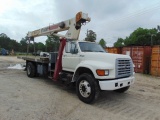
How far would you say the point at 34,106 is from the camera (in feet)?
18.3

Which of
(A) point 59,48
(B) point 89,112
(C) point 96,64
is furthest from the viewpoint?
(A) point 59,48

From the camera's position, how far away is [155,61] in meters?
13.9

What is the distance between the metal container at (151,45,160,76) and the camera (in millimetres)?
13641

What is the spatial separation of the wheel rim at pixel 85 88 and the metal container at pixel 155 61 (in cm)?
925

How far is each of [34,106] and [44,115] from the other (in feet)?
2.65

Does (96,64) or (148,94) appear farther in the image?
(148,94)

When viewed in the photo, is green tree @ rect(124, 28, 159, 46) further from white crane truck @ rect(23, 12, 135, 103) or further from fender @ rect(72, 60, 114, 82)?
fender @ rect(72, 60, 114, 82)

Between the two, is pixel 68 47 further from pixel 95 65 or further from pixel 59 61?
pixel 95 65

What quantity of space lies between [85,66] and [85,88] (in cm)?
74

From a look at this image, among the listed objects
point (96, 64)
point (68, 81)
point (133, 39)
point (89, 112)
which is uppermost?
point (133, 39)

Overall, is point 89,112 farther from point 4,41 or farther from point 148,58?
point 4,41

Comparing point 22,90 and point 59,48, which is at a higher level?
point 59,48

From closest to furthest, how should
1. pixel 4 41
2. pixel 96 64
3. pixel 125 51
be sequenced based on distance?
pixel 96 64 < pixel 125 51 < pixel 4 41

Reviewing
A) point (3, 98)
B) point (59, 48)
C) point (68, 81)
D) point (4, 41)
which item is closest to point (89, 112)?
point (68, 81)
